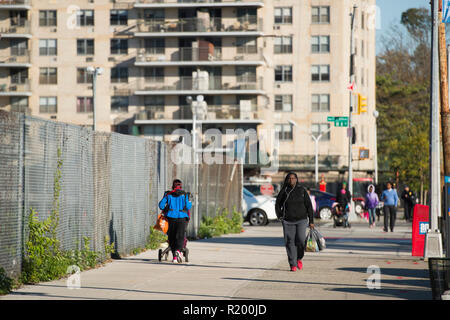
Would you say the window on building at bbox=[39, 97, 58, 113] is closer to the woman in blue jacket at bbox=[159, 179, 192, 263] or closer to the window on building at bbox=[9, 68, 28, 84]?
the window on building at bbox=[9, 68, 28, 84]

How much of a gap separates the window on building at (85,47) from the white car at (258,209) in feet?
123

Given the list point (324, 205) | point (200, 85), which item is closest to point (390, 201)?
point (324, 205)

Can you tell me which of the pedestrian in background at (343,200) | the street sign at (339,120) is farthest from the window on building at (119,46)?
the pedestrian in background at (343,200)

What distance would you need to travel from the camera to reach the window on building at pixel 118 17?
7031 centimetres

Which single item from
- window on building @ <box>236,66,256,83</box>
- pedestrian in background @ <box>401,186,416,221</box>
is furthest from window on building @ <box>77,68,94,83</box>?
pedestrian in background @ <box>401,186,416,221</box>

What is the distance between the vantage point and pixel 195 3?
6862 centimetres

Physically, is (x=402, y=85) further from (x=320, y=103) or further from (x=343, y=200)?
(x=343, y=200)

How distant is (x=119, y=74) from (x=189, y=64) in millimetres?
6143

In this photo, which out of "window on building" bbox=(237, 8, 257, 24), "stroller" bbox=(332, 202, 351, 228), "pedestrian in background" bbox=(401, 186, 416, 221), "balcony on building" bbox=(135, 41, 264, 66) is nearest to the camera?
"stroller" bbox=(332, 202, 351, 228)

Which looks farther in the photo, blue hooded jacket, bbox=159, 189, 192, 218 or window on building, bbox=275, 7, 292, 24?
window on building, bbox=275, 7, 292, 24

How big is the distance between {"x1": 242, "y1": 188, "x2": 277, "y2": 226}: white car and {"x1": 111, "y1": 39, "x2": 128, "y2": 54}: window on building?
3645 centimetres

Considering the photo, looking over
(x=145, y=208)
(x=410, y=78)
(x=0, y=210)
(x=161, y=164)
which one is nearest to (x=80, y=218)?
(x=0, y=210)

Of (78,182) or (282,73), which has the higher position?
(282,73)

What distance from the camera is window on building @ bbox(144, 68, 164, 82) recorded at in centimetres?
6994
